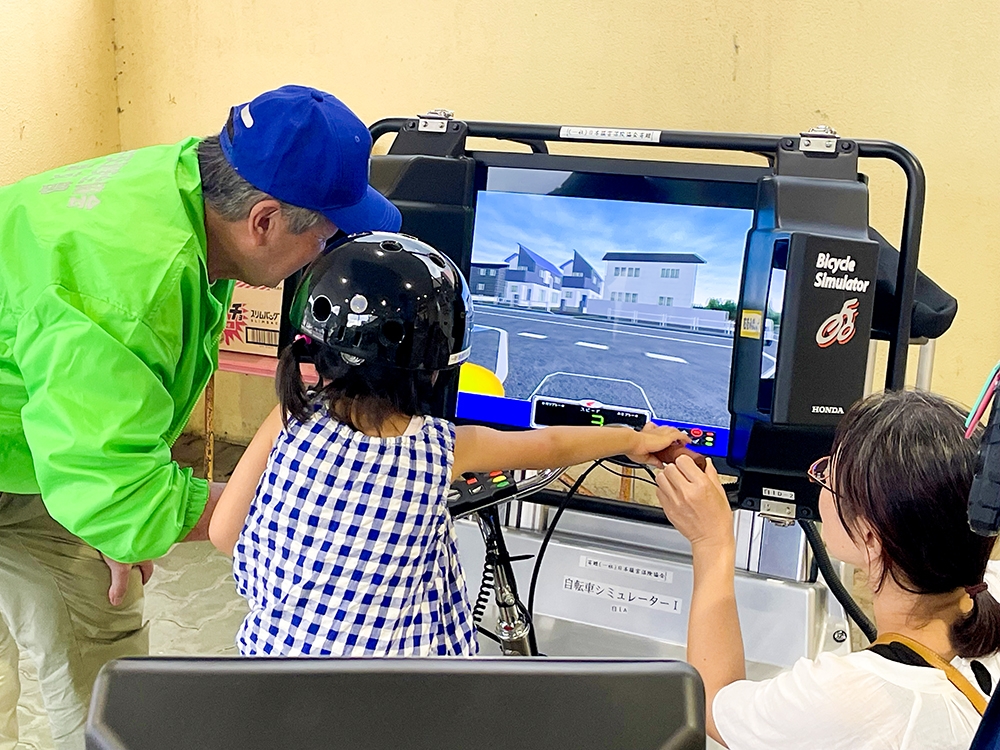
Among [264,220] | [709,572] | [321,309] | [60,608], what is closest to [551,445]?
[709,572]

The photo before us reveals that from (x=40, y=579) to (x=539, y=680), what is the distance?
136cm

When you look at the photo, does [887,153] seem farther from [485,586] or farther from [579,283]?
[485,586]

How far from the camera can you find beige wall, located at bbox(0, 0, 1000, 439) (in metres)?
2.45

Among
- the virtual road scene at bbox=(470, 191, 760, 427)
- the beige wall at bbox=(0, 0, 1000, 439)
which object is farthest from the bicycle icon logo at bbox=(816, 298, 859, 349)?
the beige wall at bbox=(0, 0, 1000, 439)

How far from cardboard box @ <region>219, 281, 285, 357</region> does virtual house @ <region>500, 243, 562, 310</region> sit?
1662mm

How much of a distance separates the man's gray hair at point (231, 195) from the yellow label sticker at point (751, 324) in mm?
682

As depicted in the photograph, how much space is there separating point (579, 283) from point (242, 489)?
74cm

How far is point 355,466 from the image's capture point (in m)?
1.12

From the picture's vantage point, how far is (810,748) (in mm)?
890

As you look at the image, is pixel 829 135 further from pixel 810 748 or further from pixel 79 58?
pixel 79 58

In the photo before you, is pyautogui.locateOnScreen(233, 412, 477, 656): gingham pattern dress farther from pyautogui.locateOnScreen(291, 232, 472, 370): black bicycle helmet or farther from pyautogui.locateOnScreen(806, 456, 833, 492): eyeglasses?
pyautogui.locateOnScreen(806, 456, 833, 492): eyeglasses

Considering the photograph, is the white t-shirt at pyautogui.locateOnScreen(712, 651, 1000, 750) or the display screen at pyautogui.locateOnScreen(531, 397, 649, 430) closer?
the white t-shirt at pyautogui.locateOnScreen(712, 651, 1000, 750)

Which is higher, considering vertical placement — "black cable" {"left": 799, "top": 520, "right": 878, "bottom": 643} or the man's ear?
the man's ear

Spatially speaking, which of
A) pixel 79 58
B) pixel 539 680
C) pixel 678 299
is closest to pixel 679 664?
pixel 539 680
